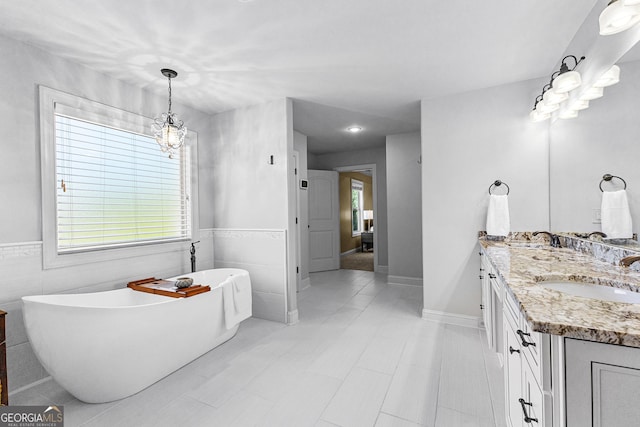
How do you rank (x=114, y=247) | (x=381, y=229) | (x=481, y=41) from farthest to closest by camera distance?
(x=381, y=229) → (x=114, y=247) → (x=481, y=41)

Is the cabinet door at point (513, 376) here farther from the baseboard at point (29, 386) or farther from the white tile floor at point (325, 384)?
the baseboard at point (29, 386)

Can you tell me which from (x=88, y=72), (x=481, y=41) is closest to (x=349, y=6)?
(x=481, y=41)

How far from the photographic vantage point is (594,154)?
1680 mm

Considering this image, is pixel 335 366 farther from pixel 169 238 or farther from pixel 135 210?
pixel 135 210

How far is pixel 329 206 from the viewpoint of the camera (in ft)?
18.5

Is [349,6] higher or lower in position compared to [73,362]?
higher

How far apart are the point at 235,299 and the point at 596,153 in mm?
2785

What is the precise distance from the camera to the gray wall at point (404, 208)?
4.50 meters

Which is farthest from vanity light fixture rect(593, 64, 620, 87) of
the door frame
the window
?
the window

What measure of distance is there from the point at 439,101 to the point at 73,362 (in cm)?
371

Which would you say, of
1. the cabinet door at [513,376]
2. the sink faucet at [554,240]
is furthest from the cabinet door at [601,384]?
the sink faucet at [554,240]

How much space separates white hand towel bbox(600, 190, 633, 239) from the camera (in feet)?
4.64

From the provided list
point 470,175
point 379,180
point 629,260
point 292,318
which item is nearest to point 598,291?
point 629,260

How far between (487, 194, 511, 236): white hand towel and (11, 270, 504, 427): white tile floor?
1021 mm
